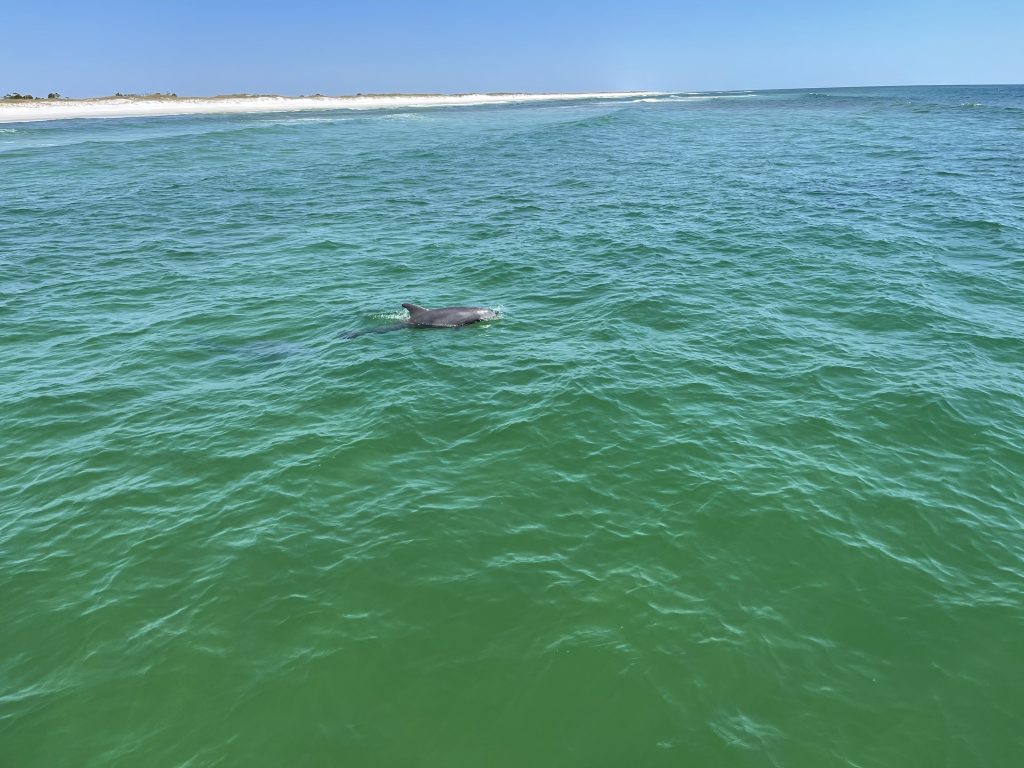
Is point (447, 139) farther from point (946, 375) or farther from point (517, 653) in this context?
point (517, 653)

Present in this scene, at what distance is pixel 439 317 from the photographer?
2484 centimetres

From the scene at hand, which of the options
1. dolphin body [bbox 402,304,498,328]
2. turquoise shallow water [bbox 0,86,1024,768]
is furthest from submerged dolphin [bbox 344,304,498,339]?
turquoise shallow water [bbox 0,86,1024,768]

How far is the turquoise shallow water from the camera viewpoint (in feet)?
33.0

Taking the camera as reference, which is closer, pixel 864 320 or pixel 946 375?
pixel 946 375

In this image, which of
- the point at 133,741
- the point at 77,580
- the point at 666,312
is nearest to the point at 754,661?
the point at 133,741

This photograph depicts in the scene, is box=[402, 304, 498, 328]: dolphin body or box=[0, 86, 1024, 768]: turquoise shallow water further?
box=[402, 304, 498, 328]: dolphin body

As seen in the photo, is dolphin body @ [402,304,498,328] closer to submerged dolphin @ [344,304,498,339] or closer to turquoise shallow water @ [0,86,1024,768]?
submerged dolphin @ [344,304,498,339]

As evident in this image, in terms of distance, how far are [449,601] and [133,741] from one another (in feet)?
17.7

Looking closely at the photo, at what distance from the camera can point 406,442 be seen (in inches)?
681

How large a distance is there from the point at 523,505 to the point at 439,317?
39.0 feet

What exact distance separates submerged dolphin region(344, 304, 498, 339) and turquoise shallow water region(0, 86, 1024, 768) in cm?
69

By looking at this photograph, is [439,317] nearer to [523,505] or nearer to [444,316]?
[444,316]

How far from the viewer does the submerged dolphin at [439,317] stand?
80.9ft

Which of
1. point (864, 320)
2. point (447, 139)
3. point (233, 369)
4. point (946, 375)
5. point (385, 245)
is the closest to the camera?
point (946, 375)
